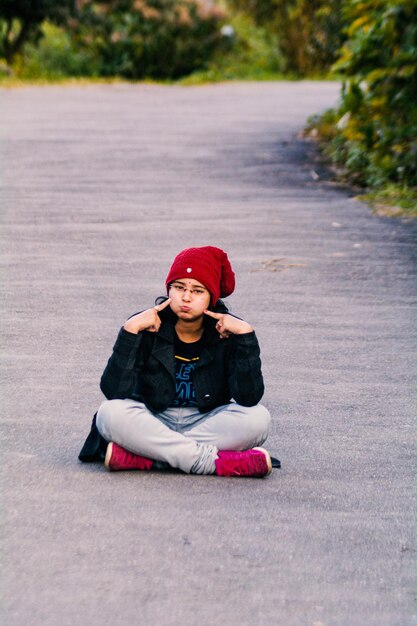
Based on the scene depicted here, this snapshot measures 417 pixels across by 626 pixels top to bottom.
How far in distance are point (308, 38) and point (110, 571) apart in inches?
1089

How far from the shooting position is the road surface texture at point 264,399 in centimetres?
421

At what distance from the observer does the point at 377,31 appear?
42.4ft

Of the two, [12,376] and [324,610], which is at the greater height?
[324,610]

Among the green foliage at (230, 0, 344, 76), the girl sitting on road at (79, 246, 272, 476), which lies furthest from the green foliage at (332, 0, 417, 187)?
the green foliage at (230, 0, 344, 76)

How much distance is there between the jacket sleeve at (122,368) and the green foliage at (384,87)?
8.02m

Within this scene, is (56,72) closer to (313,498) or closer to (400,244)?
(400,244)

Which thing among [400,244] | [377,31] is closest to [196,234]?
[400,244]

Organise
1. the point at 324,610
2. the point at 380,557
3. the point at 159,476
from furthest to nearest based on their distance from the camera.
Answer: the point at 159,476, the point at 380,557, the point at 324,610

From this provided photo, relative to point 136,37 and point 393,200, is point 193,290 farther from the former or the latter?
point 136,37

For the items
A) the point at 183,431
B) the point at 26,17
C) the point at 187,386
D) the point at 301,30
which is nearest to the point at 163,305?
the point at 187,386

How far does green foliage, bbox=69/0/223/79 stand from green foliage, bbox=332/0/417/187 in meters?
14.4

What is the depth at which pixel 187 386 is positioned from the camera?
5586mm

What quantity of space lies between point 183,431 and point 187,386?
0.21 meters

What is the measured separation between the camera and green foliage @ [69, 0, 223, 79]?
91.1 ft
